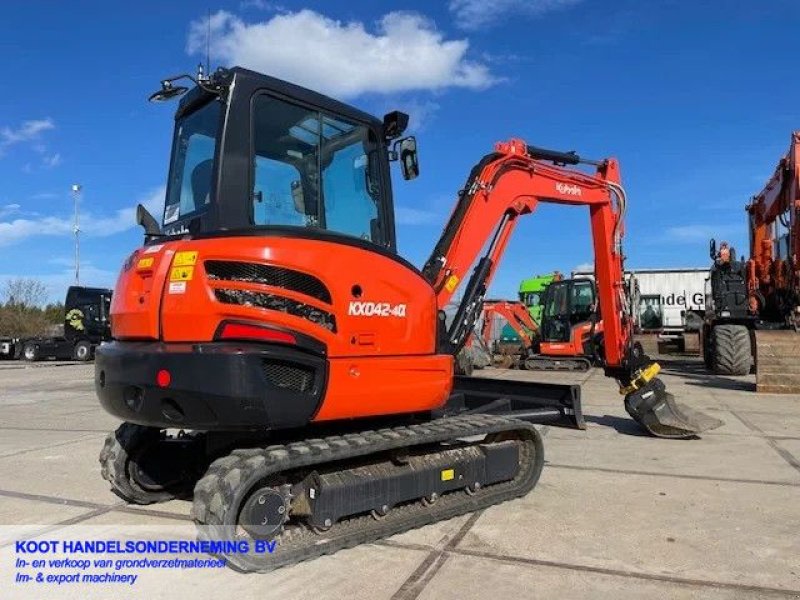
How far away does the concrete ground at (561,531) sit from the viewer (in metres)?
3.57

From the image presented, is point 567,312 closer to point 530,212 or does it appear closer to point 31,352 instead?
point 530,212

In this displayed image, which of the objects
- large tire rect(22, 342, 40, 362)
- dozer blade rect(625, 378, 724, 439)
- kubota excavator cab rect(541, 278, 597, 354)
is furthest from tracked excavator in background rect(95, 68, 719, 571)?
large tire rect(22, 342, 40, 362)

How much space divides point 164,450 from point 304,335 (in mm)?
2123

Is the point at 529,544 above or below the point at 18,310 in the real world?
below

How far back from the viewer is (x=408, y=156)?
A: 505 cm

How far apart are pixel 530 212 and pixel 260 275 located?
396 cm

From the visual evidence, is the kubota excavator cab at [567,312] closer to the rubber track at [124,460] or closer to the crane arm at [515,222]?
the crane arm at [515,222]

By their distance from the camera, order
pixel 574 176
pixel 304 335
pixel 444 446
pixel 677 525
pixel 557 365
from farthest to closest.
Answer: pixel 557 365, pixel 574 176, pixel 444 446, pixel 677 525, pixel 304 335

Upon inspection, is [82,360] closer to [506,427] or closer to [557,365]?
[557,365]

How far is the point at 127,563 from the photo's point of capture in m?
4.01

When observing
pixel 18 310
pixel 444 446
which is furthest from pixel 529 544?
pixel 18 310

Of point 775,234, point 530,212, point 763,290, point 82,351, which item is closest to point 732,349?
point 763,290

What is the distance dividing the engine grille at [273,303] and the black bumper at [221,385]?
222 mm

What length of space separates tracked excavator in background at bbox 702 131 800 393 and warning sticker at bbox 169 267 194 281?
11050 mm
